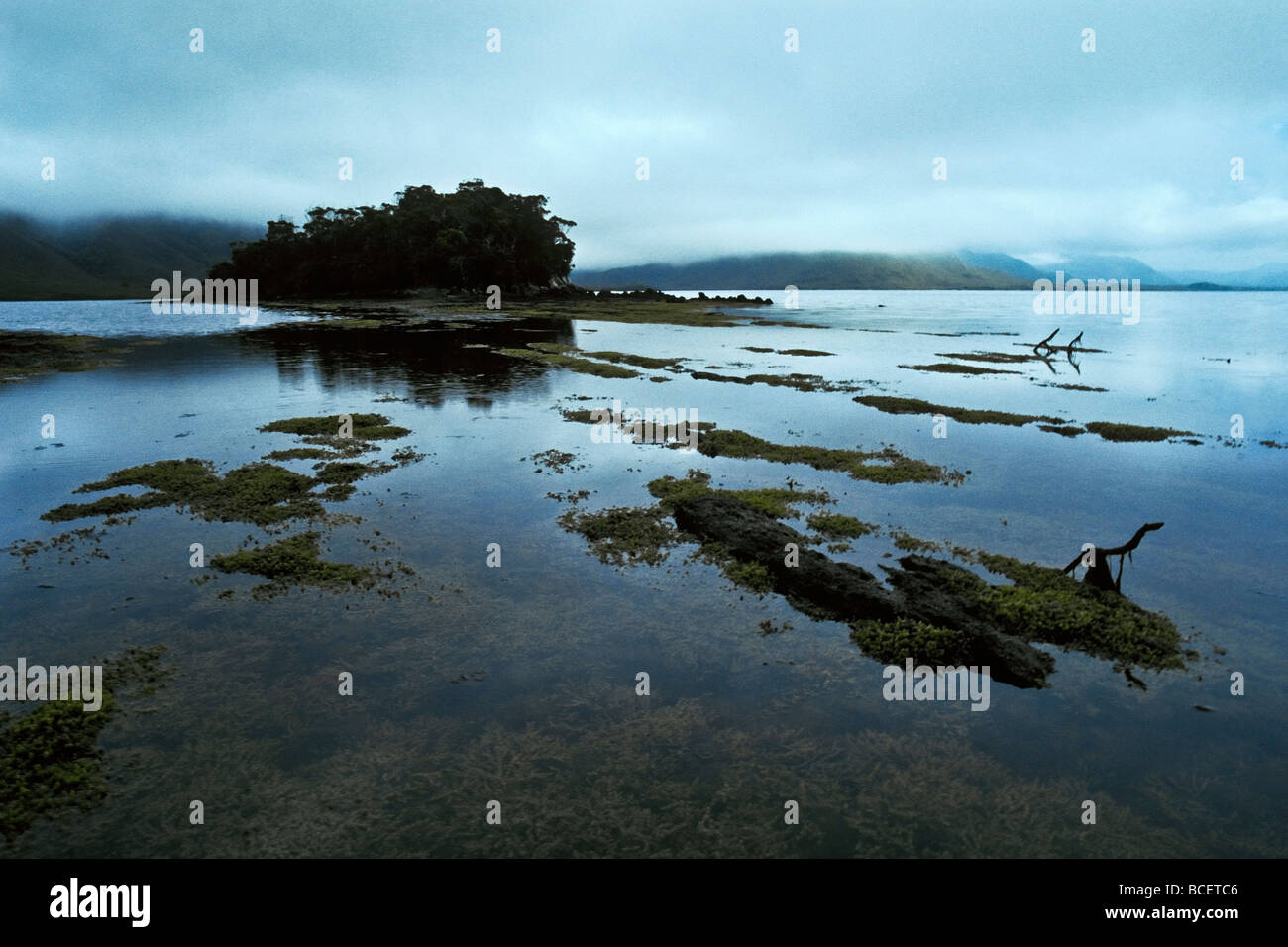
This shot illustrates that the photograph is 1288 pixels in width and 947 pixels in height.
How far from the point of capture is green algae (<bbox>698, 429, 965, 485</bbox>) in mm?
32625

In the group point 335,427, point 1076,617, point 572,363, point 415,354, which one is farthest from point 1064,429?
point 415,354

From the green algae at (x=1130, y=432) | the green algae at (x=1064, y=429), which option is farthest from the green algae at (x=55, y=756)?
the green algae at (x=1130, y=432)

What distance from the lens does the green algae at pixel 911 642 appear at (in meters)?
17.0

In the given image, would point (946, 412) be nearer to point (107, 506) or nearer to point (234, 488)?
point (234, 488)

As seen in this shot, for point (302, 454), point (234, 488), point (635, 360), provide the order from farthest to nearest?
point (635, 360) → point (302, 454) → point (234, 488)

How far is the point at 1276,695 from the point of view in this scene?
1541cm

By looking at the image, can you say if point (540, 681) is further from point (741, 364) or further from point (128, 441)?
point (741, 364)

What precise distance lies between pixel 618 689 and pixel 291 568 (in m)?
12.1

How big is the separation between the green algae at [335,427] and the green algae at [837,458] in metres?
18.5

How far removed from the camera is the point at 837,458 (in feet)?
118

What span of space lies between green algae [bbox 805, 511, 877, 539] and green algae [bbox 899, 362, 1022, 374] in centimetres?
5150

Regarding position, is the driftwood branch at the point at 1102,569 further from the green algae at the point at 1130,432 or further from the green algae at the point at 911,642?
the green algae at the point at 1130,432

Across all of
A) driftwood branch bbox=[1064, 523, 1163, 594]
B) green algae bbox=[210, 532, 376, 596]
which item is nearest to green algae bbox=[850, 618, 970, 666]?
driftwood branch bbox=[1064, 523, 1163, 594]

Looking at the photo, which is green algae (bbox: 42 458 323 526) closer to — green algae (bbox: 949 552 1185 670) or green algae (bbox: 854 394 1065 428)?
green algae (bbox: 949 552 1185 670)
